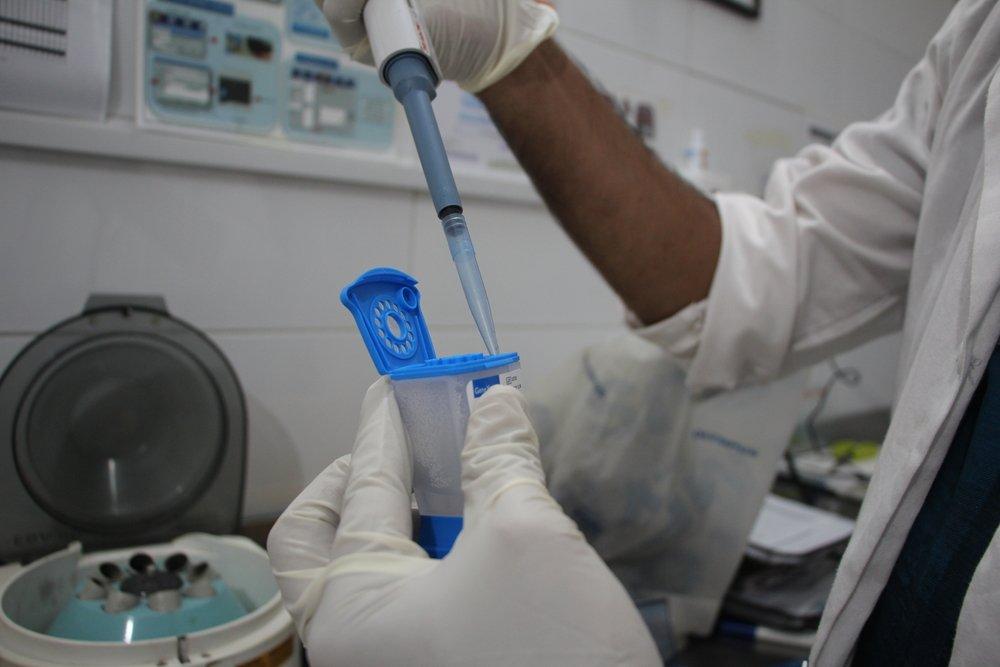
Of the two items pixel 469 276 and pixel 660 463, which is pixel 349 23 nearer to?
pixel 469 276

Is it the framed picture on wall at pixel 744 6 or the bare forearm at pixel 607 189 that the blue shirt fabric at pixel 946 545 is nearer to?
the bare forearm at pixel 607 189

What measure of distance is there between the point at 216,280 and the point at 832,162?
0.70 metres

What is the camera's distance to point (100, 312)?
0.59 metres

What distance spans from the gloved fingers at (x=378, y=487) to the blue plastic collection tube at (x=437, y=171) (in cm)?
9

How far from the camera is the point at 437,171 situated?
1.45 feet

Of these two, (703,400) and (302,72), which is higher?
(302,72)

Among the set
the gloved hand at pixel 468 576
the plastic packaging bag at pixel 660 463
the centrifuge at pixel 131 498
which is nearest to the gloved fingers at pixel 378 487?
the gloved hand at pixel 468 576

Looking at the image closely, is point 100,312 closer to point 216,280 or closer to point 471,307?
point 216,280

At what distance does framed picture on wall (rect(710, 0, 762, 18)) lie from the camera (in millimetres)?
1305

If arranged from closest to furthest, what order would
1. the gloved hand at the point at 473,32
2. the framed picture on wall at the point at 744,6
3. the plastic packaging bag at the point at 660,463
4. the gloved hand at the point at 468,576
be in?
the gloved hand at the point at 468,576 → the gloved hand at the point at 473,32 → the plastic packaging bag at the point at 660,463 → the framed picture on wall at the point at 744,6

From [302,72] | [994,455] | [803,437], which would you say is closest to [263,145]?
[302,72]

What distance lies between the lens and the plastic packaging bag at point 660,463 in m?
0.90

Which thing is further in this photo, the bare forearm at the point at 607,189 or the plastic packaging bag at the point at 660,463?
the plastic packaging bag at the point at 660,463

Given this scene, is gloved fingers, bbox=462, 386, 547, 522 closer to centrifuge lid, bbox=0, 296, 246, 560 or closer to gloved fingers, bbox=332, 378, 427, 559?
gloved fingers, bbox=332, 378, 427, 559
